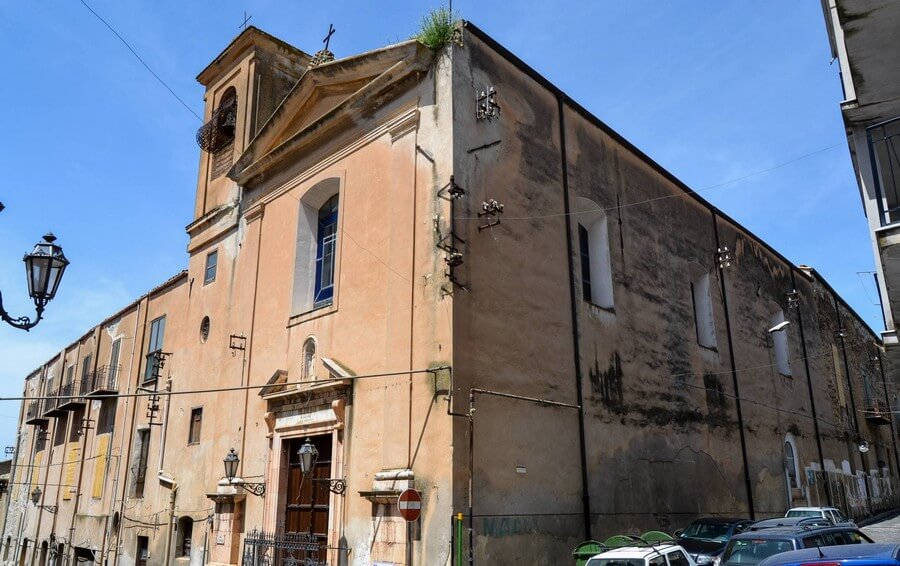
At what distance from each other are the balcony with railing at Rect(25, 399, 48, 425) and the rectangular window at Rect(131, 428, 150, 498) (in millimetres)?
11224

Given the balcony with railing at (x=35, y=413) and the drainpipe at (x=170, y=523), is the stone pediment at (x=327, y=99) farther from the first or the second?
the balcony with railing at (x=35, y=413)

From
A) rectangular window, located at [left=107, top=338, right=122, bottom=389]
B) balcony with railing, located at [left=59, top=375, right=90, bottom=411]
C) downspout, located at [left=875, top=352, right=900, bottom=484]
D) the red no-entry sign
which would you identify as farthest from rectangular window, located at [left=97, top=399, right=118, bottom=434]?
downspout, located at [left=875, top=352, right=900, bottom=484]

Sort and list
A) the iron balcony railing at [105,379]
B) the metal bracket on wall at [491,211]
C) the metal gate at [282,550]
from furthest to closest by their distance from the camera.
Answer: the iron balcony railing at [105,379], the metal gate at [282,550], the metal bracket on wall at [491,211]

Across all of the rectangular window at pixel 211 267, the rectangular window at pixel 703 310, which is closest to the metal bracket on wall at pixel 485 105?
the rectangular window at pixel 211 267

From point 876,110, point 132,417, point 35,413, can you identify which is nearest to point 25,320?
point 876,110

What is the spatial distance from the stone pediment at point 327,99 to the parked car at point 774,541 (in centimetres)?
967

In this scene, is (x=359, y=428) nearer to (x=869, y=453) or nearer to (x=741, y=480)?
(x=741, y=480)

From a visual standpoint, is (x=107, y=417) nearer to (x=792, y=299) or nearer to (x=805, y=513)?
(x=805, y=513)

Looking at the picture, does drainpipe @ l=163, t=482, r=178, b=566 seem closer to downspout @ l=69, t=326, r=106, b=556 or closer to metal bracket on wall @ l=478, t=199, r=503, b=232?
downspout @ l=69, t=326, r=106, b=556

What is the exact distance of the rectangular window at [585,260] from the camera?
53.5 feet

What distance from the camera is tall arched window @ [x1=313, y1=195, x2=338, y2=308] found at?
16.1 meters

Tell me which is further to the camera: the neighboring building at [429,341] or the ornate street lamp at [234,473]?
the ornate street lamp at [234,473]

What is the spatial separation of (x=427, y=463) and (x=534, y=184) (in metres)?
6.12

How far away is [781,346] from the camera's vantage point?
26.2 m
